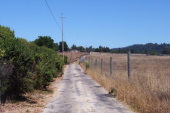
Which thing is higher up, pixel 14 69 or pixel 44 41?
pixel 44 41

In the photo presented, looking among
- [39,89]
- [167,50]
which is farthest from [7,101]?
[167,50]

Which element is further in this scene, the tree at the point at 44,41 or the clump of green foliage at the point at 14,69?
the tree at the point at 44,41

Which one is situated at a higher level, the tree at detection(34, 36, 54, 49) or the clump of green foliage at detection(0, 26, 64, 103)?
the tree at detection(34, 36, 54, 49)

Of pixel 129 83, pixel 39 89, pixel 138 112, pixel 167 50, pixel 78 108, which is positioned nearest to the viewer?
pixel 138 112

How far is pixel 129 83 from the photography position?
444 inches

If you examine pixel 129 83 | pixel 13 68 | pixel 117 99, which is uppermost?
pixel 13 68

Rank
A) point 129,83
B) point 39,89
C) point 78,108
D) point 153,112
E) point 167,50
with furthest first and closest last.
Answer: point 167,50 < point 39,89 < point 129,83 < point 78,108 < point 153,112

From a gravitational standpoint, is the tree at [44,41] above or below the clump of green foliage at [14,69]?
above

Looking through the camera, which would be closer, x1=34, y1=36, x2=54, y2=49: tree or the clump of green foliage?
the clump of green foliage

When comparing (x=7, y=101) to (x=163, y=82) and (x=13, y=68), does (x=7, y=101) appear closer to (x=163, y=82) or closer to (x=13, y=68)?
(x=13, y=68)

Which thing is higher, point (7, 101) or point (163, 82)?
point (163, 82)

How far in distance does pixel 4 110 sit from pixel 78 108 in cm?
257

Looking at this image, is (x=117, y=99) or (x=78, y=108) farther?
(x=117, y=99)

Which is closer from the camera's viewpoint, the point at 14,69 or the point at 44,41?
the point at 14,69
